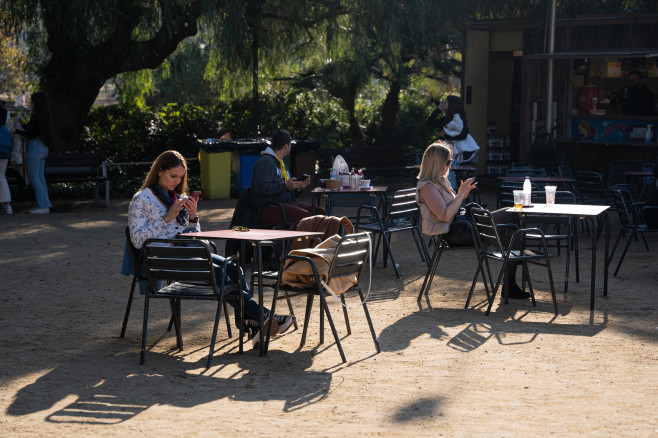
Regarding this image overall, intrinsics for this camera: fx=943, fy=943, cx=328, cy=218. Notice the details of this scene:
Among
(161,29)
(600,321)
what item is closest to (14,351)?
(600,321)

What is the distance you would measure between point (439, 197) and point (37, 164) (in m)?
8.56

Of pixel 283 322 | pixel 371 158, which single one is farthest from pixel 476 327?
pixel 371 158

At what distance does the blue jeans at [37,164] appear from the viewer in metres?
14.6

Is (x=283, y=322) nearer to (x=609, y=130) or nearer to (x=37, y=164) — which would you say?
(x=37, y=164)

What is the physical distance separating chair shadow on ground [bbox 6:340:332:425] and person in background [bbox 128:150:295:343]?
1.06ft

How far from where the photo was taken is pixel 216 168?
16484mm

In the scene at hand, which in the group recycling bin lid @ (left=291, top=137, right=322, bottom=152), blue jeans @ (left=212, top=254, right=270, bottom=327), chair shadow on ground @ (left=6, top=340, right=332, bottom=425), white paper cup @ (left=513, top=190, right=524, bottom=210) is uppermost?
recycling bin lid @ (left=291, top=137, right=322, bottom=152)

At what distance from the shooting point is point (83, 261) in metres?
10.5

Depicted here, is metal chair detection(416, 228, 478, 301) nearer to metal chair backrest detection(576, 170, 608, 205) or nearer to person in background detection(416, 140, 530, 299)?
person in background detection(416, 140, 530, 299)

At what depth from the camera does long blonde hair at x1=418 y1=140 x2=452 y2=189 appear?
26.9 feet

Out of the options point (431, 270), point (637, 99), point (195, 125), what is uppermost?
point (637, 99)

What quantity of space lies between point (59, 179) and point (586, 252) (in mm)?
8686

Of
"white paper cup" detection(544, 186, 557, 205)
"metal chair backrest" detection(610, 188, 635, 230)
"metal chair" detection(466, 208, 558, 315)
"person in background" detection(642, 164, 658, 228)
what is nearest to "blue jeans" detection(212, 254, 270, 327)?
"metal chair" detection(466, 208, 558, 315)

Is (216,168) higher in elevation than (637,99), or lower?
lower
